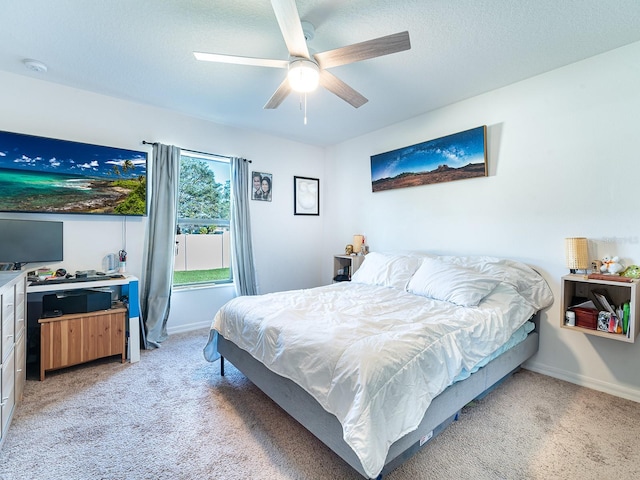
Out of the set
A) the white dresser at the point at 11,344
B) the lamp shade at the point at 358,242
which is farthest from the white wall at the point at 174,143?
the white dresser at the point at 11,344

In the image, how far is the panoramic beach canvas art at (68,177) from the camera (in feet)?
8.54

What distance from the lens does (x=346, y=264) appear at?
14.5 ft

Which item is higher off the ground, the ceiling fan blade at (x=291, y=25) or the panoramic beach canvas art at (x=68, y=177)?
the ceiling fan blade at (x=291, y=25)

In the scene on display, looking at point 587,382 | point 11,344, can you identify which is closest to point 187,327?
point 11,344

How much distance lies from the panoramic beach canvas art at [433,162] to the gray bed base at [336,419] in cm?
180

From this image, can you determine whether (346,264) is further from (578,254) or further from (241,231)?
(578,254)

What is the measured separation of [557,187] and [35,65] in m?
4.58

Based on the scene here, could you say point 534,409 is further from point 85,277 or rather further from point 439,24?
point 85,277

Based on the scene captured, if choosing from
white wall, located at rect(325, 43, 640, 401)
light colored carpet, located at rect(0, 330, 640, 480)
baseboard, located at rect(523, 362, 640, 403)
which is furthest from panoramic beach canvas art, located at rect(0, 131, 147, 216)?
baseboard, located at rect(523, 362, 640, 403)

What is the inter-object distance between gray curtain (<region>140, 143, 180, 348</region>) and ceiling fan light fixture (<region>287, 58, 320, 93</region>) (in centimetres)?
207

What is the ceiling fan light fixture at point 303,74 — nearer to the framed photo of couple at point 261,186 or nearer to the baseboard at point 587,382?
the framed photo of couple at point 261,186

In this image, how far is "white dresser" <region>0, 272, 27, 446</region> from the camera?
1.56 meters

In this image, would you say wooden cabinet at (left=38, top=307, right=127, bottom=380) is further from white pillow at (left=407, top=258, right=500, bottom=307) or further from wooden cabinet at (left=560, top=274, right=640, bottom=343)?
wooden cabinet at (left=560, top=274, right=640, bottom=343)

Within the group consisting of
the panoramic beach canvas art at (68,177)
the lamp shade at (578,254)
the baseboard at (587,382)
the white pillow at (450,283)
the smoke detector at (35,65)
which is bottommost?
the baseboard at (587,382)
